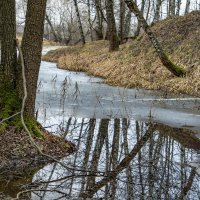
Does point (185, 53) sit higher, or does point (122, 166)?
point (185, 53)

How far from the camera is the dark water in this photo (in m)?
5.77

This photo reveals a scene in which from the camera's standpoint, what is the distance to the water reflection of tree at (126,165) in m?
5.73

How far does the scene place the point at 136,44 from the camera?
2245 centimetres

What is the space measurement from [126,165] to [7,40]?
3116mm

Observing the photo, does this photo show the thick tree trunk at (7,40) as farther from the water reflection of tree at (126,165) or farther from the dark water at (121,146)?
the water reflection of tree at (126,165)

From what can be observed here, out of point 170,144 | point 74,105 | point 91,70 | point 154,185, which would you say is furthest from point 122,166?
point 91,70

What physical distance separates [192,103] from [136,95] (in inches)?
85.0

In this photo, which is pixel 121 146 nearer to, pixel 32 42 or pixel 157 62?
pixel 32 42

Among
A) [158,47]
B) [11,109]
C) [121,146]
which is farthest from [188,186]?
[158,47]

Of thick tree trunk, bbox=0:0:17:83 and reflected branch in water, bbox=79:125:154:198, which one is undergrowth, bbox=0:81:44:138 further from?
reflected branch in water, bbox=79:125:154:198

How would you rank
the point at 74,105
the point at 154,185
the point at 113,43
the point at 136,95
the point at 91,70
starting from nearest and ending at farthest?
1. the point at 154,185
2. the point at 74,105
3. the point at 136,95
4. the point at 91,70
5. the point at 113,43

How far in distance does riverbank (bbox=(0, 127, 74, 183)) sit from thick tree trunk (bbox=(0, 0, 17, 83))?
105 centimetres

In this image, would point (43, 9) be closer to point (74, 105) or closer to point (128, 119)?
point (128, 119)

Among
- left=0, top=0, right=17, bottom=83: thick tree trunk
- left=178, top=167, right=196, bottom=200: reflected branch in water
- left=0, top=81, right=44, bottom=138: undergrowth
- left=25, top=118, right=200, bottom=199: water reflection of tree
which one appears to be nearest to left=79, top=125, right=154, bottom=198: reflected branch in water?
left=25, top=118, right=200, bottom=199: water reflection of tree
